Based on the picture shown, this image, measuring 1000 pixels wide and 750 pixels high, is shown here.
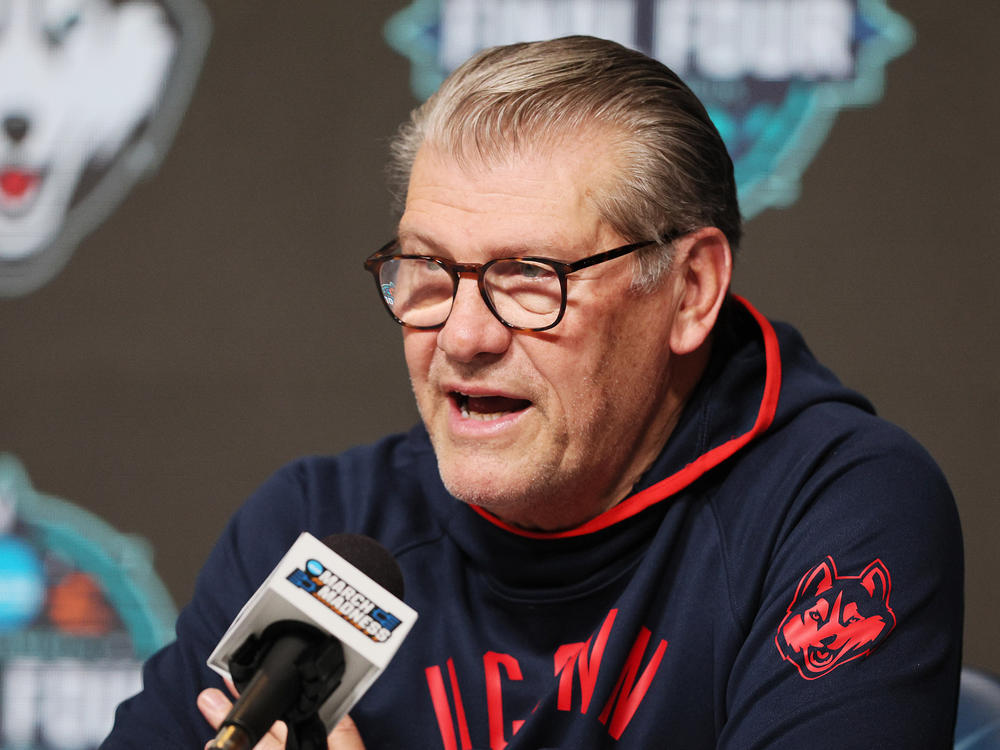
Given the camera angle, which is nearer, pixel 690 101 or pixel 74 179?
pixel 690 101

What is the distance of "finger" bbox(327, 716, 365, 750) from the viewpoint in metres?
1.40

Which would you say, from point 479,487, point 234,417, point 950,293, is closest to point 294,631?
point 479,487

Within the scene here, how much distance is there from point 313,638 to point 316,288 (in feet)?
5.75

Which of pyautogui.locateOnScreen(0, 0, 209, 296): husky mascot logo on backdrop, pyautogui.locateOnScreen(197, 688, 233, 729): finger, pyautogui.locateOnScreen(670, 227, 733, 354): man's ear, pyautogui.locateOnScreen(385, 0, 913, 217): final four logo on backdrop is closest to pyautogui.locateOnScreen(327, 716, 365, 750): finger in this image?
pyautogui.locateOnScreen(197, 688, 233, 729): finger

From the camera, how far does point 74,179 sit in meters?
2.66

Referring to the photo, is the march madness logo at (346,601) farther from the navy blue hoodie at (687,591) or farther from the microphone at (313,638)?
the navy blue hoodie at (687,591)

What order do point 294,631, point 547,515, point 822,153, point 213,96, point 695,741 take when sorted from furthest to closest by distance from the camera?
point 213,96 → point 822,153 → point 547,515 → point 695,741 → point 294,631

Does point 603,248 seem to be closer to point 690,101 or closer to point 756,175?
point 690,101

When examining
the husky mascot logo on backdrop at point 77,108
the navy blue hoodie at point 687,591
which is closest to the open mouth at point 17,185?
the husky mascot logo on backdrop at point 77,108

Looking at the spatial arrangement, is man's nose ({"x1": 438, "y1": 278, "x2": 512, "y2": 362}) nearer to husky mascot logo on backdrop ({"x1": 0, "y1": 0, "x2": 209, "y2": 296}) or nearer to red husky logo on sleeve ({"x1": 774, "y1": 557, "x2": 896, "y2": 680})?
red husky logo on sleeve ({"x1": 774, "y1": 557, "x2": 896, "y2": 680})

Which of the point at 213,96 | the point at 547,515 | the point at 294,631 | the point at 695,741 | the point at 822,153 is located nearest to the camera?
the point at 294,631

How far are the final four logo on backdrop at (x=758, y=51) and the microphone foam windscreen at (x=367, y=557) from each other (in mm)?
→ 1554

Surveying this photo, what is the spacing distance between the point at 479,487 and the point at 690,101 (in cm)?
62

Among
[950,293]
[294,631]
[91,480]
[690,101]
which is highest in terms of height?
[690,101]
